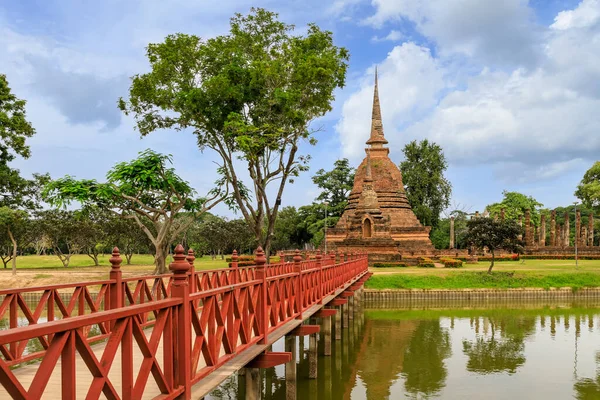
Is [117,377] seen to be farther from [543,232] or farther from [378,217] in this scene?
[543,232]

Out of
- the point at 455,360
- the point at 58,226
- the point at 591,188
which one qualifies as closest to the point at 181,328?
the point at 455,360

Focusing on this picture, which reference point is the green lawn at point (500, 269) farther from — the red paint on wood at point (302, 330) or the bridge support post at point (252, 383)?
the bridge support post at point (252, 383)

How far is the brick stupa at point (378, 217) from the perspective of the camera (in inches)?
1704

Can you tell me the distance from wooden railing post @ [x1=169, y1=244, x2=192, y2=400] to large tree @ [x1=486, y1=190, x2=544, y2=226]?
7764 cm

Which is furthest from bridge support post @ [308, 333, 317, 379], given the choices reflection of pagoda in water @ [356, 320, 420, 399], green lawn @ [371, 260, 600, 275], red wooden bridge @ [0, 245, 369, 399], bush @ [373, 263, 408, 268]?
bush @ [373, 263, 408, 268]

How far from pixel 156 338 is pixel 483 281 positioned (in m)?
30.8

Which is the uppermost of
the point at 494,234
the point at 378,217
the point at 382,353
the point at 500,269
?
the point at 378,217

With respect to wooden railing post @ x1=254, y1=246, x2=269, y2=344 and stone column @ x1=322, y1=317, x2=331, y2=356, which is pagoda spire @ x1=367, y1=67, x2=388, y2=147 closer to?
stone column @ x1=322, y1=317, x2=331, y2=356

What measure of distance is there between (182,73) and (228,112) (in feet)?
9.79

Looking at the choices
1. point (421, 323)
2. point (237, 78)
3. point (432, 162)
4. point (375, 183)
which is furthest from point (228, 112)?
point (432, 162)

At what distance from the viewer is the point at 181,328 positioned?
5.59 meters

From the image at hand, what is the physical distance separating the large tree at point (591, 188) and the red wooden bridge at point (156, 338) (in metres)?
56.8

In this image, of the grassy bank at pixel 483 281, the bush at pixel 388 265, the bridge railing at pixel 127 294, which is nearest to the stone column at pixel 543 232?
the bush at pixel 388 265

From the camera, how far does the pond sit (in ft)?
48.8
